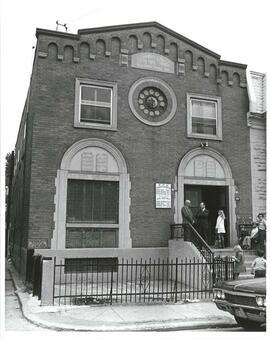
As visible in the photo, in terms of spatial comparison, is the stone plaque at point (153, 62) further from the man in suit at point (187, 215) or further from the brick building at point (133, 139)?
the man in suit at point (187, 215)

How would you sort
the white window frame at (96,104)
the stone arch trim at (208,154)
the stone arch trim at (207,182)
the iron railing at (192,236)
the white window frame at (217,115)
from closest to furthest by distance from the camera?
the iron railing at (192,236) → the white window frame at (96,104) → the stone arch trim at (207,182) → the stone arch trim at (208,154) → the white window frame at (217,115)

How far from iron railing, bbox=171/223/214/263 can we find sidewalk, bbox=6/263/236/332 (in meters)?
3.06

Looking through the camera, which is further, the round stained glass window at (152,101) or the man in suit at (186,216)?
the round stained glass window at (152,101)

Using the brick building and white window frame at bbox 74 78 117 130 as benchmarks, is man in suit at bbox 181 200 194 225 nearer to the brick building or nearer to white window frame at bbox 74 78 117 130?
the brick building

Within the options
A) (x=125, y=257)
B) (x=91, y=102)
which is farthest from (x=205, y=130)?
(x=125, y=257)

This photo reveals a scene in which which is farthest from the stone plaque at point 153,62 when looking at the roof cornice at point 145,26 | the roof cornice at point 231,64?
the roof cornice at point 231,64

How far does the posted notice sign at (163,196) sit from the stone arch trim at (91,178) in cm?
118

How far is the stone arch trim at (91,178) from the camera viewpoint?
575 inches

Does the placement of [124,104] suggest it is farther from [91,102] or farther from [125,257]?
[125,257]

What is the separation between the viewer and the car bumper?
7553mm

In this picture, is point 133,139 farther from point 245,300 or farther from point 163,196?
point 245,300

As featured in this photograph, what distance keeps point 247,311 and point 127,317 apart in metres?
2.89

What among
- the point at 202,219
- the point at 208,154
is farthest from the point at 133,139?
the point at 202,219

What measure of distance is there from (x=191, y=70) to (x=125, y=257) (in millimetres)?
8313
